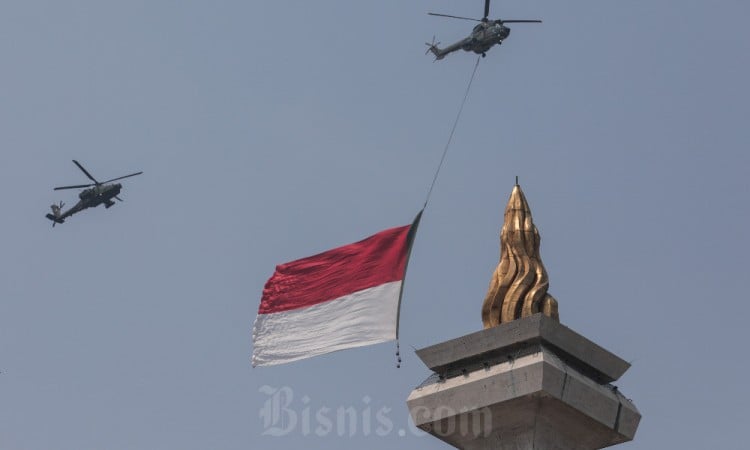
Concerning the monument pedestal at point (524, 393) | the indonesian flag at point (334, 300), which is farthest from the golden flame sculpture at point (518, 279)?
the indonesian flag at point (334, 300)

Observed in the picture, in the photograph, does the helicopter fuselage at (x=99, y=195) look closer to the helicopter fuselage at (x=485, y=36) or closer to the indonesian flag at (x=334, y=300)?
the helicopter fuselage at (x=485, y=36)

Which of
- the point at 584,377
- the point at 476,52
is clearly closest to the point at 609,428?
the point at 584,377

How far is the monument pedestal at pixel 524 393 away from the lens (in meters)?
37.6

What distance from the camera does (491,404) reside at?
3769cm

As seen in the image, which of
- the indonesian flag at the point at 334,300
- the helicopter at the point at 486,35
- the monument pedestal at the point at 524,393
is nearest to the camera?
the monument pedestal at the point at 524,393

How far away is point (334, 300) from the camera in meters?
40.2

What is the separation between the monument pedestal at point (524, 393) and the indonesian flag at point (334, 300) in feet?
5.53

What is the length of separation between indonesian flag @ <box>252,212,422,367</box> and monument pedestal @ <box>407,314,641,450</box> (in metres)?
1.69

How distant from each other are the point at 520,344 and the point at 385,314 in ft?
10.8

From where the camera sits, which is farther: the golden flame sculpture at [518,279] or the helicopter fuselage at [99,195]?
the helicopter fuselage at [99,195]

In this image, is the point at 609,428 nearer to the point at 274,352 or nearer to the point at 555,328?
the point at 555,328

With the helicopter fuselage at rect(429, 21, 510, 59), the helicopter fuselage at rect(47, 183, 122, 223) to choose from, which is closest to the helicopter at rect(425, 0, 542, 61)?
the helicopter fuselage at rect(429, 21, 510, 59)

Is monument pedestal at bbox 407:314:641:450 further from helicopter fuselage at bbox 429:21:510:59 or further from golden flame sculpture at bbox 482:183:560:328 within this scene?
helicopter fuselage at bbox 429:21:510:59

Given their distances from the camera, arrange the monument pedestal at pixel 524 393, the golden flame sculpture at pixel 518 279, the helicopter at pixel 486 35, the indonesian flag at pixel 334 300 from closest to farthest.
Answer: the monument pedestal at pixel 524 393 → the indonesian flag at pixel 334 300 → the golden flame sculpture at pixel 518 279 → the helicopter at pixel 486 35
